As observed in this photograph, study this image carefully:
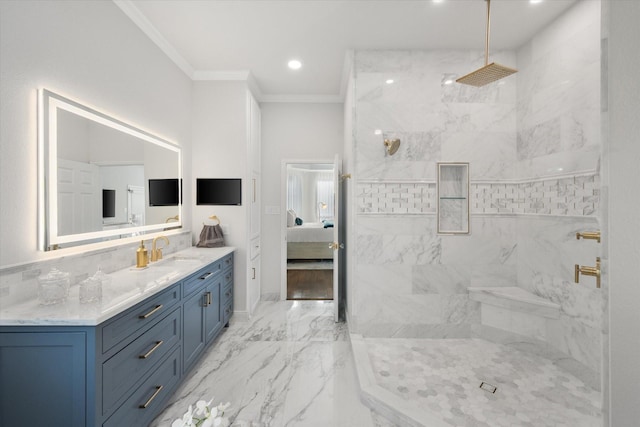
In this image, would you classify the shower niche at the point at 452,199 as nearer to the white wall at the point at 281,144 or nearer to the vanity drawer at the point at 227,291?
the white wall at the point at 281,144

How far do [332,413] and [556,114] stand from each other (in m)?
2.97

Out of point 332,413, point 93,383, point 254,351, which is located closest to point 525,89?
point 332,413

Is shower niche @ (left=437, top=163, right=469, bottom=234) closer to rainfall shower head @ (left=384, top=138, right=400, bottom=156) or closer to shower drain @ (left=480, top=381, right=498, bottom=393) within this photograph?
rainfall shower head @ (left=384, top=138, right=400, bottom=156)

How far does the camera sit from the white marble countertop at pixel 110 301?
128cm

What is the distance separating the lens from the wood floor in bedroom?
4.34m

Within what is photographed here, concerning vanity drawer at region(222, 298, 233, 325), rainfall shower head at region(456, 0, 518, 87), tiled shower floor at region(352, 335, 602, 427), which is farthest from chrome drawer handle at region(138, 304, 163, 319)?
rainfall shower head at region(456, 0, 518, 87)

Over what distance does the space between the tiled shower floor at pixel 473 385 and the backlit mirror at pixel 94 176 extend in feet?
7.34

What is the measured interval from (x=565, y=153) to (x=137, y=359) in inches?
134

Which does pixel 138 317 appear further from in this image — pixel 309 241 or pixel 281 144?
pixel 309 241

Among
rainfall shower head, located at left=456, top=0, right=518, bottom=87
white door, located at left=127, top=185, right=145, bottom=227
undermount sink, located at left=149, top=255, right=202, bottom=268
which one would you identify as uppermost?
rainfall shower head, located at left=456, top=0, right=518, bottom=87

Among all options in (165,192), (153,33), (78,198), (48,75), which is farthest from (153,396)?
(153,33)

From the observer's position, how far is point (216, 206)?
136 inches

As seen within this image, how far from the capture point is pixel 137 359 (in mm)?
1617

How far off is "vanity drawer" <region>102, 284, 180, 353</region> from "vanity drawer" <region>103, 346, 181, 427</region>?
0.34 m
